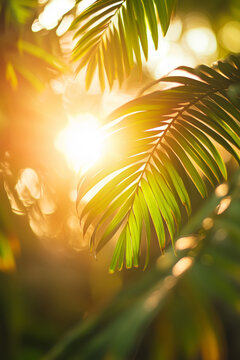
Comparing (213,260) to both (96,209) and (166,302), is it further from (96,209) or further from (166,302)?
(96,209)

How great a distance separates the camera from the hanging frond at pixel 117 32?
719mm

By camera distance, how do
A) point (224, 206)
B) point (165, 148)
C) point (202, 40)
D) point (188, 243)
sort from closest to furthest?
1. point (165, 148)
2. point (224, 206)
3. point (188, 243)
4. point (202, 40)

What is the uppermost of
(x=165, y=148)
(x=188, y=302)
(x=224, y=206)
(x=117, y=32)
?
(x=117, y=32)

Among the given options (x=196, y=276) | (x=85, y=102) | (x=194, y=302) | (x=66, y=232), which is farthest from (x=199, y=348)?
(x=85, y=102)

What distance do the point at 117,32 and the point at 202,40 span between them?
290 centimetres

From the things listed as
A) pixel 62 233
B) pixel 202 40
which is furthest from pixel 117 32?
pixel 202 40

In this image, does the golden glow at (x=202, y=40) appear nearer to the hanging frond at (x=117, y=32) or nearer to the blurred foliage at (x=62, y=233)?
the blurred foliage at (x=62, y=233)

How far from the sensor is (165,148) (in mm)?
649

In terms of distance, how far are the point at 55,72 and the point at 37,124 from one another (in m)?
0.18

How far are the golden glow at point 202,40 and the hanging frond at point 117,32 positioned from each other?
2631 mm

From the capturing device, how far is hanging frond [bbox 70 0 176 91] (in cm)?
72

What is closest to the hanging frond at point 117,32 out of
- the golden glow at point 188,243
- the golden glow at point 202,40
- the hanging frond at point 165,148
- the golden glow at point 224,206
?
the hanging frond at point 165,148

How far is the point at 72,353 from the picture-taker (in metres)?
1.17

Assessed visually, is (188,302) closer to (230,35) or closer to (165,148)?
(165,148)
